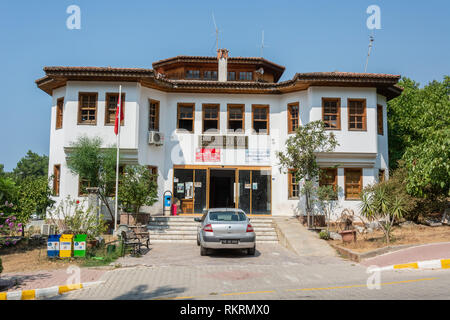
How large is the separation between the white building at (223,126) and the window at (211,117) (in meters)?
0.06

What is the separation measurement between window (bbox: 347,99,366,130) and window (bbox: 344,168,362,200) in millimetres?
2334

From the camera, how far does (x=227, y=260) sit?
11594mm

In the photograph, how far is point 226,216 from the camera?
12680 millimetres

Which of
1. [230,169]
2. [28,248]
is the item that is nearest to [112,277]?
[28,248]

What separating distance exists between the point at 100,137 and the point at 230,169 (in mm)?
7055

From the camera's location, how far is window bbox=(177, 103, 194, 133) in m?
20.0

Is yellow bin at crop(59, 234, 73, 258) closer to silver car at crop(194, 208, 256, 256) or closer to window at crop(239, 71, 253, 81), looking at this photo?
silver car at crop(194, 208, 256, 256)

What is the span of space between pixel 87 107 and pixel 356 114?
1404 centimetres

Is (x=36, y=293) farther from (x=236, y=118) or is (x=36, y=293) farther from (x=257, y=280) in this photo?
(x=236, y=118)

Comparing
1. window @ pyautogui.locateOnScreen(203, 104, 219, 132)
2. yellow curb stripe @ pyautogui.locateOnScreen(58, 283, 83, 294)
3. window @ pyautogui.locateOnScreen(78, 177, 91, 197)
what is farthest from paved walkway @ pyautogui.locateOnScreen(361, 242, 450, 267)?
window @ pyautogui.locateOnScreen(78, 177, 91, 197)

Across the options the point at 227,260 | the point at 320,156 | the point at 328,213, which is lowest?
the point at 227,260

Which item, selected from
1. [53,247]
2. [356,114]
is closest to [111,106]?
[53,247]
